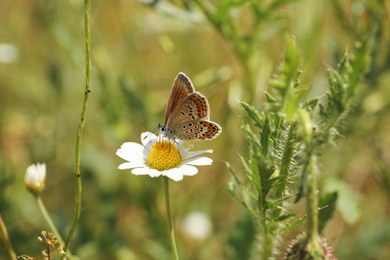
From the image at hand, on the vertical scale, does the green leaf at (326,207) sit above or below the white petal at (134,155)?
below

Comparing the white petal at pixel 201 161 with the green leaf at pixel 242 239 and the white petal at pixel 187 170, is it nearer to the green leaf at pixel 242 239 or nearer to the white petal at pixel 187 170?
the white petal at pixel 187 170

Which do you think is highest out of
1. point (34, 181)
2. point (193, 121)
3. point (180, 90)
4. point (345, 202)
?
point (180, 90)

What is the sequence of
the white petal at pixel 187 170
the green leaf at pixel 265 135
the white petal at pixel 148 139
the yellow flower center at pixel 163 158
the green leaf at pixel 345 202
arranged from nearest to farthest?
the green leaf at pixel 265 135 < the white petal at pixel 187 170 < the yellow flower center at pixel 163 158 < the white petal at pixel 148 139 < the green leaf at pixel 345 202

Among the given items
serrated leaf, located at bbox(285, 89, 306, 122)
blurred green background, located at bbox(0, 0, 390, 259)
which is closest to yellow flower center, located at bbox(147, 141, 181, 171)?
serrated leaf, located at bbox(285, 89, 306, 122)

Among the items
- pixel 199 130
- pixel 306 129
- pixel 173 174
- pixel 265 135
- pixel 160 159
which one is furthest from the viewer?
pixel 199 130

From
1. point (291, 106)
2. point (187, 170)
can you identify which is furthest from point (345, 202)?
point (291, 106)

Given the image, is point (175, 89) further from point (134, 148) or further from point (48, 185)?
point (48, 185)

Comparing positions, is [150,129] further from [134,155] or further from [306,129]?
[306,129]

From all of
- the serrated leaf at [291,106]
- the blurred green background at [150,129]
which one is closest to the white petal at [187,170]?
the serrated leaf at [291,106]
